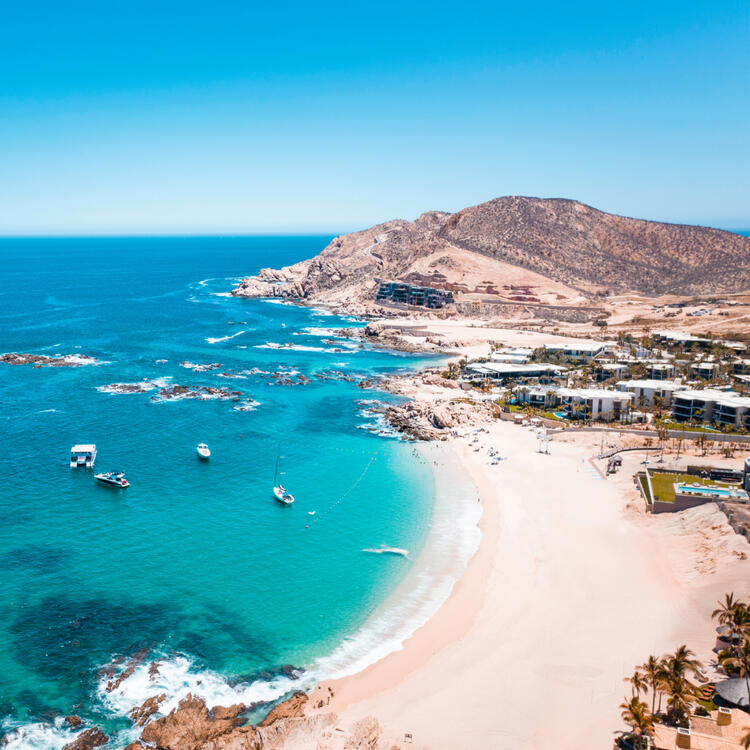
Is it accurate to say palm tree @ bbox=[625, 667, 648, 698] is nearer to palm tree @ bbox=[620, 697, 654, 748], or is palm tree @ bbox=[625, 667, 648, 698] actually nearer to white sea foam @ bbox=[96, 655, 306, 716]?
palm tree @ bbox=[620, 697, 654, 748]

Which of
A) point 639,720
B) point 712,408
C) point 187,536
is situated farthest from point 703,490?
point 187,536

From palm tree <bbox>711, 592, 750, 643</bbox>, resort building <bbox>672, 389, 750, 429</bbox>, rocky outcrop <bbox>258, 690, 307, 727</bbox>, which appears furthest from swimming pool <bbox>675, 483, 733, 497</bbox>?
rocky outcrop <bbox>258, 690, 307, 727</bbox>

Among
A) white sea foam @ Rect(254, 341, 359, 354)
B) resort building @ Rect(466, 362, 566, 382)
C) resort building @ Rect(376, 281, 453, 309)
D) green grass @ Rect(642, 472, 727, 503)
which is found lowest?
green grass @ Rect(642, 472, 727, 503)

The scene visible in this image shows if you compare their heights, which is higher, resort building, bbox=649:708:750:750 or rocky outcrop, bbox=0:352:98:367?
rocky outcrop, bbox=0:352:98:367

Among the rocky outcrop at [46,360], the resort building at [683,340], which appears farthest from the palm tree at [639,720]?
the rocky outcrop at [46,360]

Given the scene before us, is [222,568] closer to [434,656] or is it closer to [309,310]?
[434,656]

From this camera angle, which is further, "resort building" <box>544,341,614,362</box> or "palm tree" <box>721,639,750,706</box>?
"resort building" <box>544,341,614,362</box>

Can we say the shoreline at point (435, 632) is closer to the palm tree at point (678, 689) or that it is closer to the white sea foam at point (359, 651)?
the white sea foam at point (359, 651)

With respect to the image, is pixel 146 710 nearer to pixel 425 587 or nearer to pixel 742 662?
pixel 425 587
